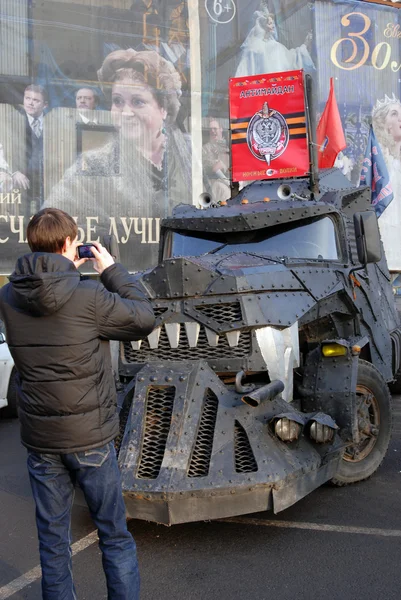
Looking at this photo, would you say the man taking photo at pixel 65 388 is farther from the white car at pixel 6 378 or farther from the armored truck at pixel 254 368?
the white car at pixel 6 378

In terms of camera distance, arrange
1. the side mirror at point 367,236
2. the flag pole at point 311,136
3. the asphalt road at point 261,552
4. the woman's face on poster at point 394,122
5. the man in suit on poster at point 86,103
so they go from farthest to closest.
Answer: the woman's face on poster at point 394,122, the man in suit on poster at point 86,103, the flag pole at point 311,136, the side mirror at point 367,236, the asphalt road at point 261,552

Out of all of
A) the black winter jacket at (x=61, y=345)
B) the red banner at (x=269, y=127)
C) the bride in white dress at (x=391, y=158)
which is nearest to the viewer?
the black winter jacket at (x=61, y=345)

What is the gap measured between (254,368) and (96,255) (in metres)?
2.17

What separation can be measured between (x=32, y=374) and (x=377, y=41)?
27355 mm

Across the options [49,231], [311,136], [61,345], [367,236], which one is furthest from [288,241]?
[61,345]

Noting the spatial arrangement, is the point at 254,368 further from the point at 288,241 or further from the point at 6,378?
the point at 6,378

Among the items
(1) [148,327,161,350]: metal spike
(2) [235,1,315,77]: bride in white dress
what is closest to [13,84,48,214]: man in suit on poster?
(2) [235,1,315,77]: bride in white dress

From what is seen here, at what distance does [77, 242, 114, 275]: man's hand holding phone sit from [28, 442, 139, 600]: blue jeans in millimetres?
860

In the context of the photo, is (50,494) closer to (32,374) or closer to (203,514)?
(32,374)

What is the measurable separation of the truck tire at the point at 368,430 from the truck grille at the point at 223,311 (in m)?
1.39

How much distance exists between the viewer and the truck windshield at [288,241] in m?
6.25

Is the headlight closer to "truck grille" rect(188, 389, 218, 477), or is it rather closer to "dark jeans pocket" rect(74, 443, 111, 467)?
"truck grille" rect(188, 389, 218, 477)

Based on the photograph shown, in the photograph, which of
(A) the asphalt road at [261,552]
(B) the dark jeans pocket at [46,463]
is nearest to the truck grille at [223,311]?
(A) the asphalt road at [261,552]

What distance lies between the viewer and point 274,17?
25125 millimetres
